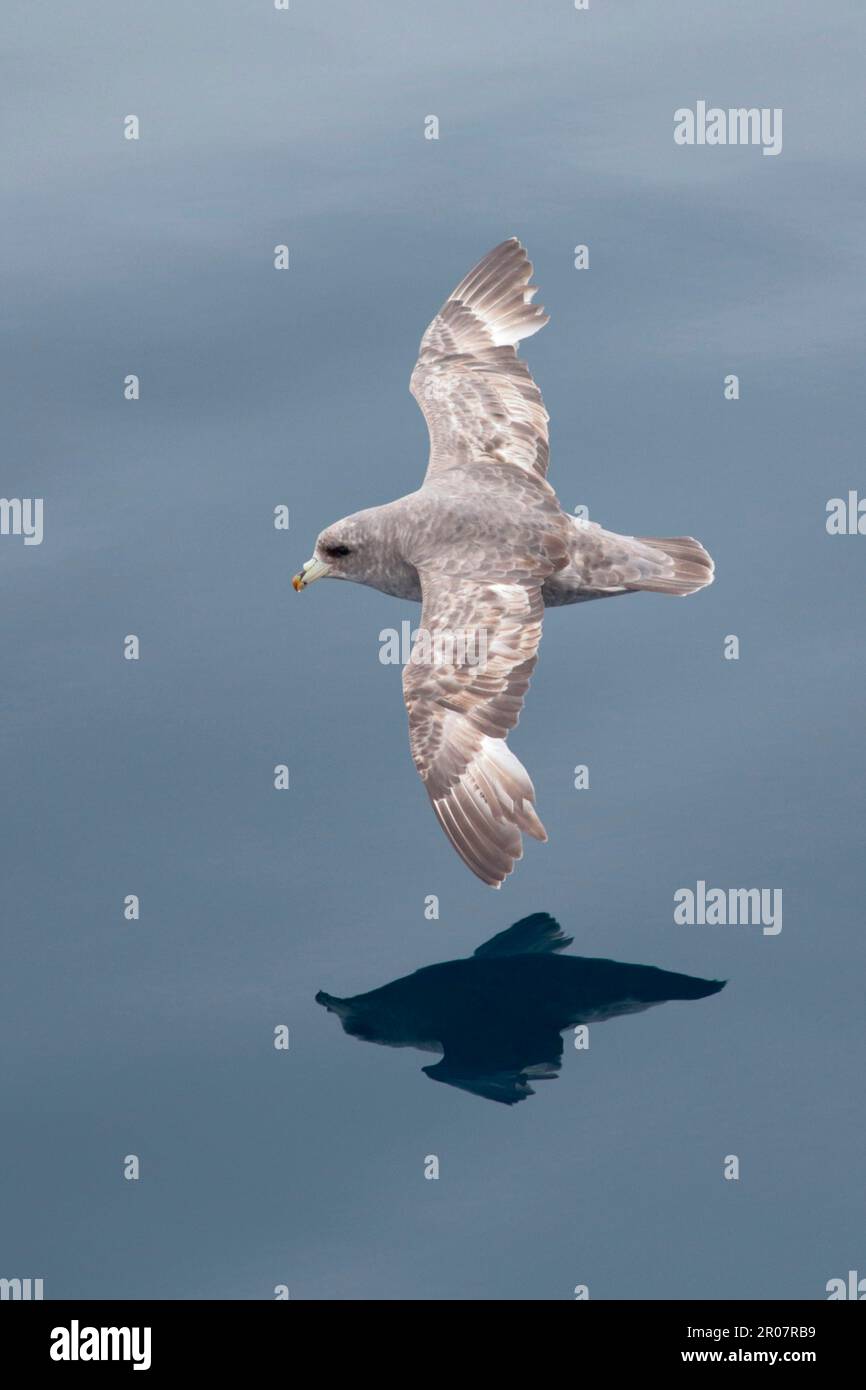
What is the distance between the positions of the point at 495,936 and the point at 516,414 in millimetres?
4906

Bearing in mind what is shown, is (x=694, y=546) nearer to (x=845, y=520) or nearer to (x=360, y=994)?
(x=845, y=520)

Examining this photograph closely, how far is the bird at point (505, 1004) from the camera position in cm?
1652

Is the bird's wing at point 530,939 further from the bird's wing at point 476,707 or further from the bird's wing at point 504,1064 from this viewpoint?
the bird's wing at point 476,707

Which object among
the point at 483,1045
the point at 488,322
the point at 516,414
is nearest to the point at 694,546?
the point at 516,414

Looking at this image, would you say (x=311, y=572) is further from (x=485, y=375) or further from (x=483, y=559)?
(x=485, y=375)

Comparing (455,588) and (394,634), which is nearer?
(455,588)

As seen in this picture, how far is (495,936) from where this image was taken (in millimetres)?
17453

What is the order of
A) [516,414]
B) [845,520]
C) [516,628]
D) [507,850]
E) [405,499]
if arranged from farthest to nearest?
1. [845,520]
2. [516,414]
3. [405,499]
4. [516,628]
5. [507,850]

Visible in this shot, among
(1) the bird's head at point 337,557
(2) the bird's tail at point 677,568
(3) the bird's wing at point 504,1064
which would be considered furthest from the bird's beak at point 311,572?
(3) the bird's wing at point 504,1064

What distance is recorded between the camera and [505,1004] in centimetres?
1688

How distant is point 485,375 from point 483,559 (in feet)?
9.85

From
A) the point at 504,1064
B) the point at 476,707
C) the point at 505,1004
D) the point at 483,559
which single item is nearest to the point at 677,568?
the point at 483,559

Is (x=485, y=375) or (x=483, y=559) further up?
(x=485, y=375)

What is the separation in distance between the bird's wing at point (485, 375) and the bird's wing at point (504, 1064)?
16.8 ft
